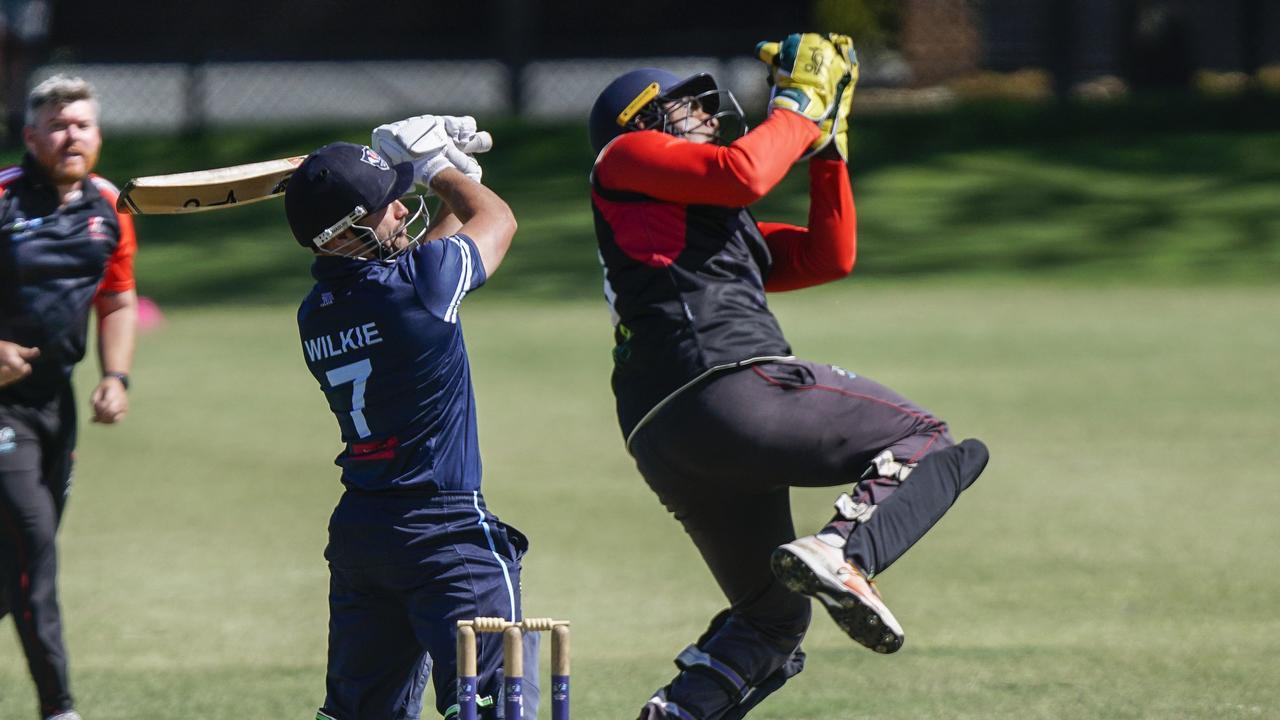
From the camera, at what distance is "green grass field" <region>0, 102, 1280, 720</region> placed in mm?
6266

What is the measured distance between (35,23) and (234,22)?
321 centimetres

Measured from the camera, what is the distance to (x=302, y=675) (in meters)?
6.42

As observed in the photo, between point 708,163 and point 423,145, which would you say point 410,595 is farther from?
point 708,163

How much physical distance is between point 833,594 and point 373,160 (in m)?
1.57

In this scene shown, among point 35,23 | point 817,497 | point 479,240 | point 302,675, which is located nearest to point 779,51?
point 479,240

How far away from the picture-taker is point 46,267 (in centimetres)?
593

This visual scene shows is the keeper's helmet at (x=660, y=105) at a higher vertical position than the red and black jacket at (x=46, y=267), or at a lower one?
higher

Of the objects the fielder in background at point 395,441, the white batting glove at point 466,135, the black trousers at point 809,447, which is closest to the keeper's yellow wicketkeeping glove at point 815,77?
the black trousers at point 809,447

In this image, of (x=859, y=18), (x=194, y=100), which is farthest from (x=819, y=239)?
(x=194, y=100)

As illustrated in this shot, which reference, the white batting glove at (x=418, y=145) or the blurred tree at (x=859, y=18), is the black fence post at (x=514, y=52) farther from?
the white batting glove at (x=418, y=145)

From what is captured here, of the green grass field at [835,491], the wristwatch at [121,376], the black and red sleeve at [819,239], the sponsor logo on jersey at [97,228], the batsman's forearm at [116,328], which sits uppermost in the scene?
the sponsor logo on jersey at [97,228]

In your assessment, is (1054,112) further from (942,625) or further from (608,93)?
(608,93)

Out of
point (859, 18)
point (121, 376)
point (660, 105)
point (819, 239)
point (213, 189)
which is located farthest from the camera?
point (859, 18)

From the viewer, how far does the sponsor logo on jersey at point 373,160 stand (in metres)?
4.44
